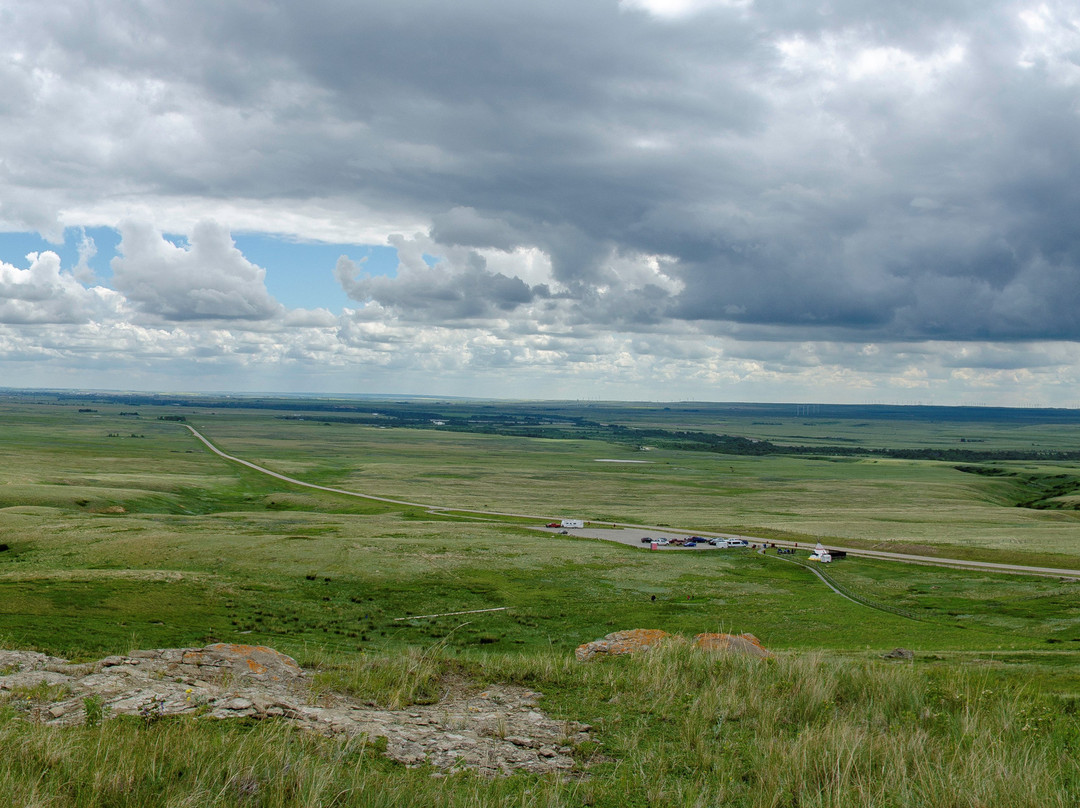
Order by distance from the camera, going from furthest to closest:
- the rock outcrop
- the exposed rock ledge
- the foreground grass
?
the rock outcrop < the exposed rock ledge < the foreground grass

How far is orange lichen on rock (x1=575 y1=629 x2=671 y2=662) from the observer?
20641 mm

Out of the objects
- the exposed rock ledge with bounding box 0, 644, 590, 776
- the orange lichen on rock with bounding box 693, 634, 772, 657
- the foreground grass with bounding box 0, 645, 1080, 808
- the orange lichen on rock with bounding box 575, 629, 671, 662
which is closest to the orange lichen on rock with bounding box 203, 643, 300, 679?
the exposed rock ledge with bounding box 0, 644, 590, 776

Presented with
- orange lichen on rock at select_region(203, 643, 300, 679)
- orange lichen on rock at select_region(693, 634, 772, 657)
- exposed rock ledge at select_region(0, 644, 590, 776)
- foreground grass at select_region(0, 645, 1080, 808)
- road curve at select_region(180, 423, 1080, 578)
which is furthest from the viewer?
road curve at select_region(180, 423, 1080, 578)

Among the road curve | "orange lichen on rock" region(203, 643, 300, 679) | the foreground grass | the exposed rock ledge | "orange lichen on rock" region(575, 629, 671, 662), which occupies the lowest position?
the road curve

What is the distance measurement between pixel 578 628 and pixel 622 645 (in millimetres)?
24614

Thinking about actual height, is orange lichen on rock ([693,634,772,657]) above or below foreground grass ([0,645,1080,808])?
below

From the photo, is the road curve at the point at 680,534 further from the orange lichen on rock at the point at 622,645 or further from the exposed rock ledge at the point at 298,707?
the exposed rock ledge at the point at 298,707

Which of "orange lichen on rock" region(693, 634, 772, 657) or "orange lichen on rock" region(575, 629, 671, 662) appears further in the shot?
"orange lichen on rock" region(575, 629, 671, 662)

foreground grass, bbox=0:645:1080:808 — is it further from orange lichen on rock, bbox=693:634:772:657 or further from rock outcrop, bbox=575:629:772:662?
rock outcrop, bbox=575:629:772:662

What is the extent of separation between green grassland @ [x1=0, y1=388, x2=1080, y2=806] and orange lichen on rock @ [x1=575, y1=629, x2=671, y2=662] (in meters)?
0.91

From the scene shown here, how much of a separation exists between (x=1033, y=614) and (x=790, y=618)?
55.7 feet

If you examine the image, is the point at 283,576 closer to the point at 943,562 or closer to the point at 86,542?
the point at 86,542

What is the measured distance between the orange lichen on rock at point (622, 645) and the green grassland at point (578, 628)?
0.91m

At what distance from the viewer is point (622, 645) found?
69.8 feet
